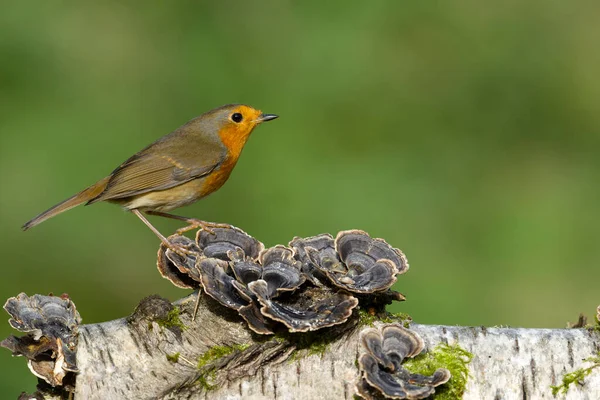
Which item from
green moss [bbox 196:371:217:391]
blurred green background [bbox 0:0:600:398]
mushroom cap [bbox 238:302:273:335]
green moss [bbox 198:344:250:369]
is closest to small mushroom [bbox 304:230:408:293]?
mushroom cap [bbox 238:302:273:335]

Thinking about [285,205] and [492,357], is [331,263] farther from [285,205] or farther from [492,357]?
[285,205]

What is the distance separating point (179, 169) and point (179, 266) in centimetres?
171

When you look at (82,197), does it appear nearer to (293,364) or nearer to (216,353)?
(216,353)

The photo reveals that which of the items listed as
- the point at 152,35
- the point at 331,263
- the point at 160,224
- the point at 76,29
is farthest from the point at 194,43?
the point at 331,263

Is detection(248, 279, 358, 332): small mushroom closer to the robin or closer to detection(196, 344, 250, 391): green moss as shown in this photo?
detection(196, 344, 250, 391): green moss

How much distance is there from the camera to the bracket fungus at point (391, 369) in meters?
3.07

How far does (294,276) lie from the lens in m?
3.46

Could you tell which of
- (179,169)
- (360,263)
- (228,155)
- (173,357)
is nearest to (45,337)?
(173,357)

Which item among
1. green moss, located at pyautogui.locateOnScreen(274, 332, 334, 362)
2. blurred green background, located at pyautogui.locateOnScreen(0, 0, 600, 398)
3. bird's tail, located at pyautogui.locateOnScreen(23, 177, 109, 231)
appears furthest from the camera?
blurred green background, located at pyautogui.locateOnScreen(0, 0, 600, 398)

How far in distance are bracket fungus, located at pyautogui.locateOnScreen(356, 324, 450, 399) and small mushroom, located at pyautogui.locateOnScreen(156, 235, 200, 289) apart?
831mm

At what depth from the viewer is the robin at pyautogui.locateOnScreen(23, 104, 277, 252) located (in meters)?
5.23

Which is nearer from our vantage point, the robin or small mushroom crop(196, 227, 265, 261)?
small mushroom crop(196, 227, 265, 261)

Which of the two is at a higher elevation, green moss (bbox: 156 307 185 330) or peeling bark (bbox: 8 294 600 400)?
green moss (bbox: 156 307 185 330)

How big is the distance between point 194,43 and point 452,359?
5477 millimetres
